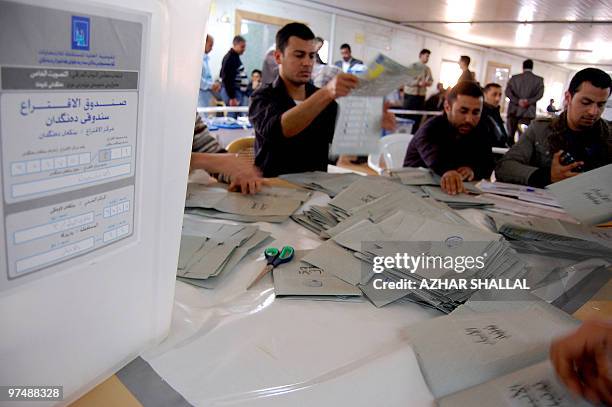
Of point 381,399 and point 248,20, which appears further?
point 248,20

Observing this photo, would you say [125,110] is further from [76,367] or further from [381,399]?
[381,399]

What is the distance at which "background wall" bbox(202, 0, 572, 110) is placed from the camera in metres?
5.85

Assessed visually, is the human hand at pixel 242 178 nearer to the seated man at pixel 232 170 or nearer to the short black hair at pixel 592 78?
the seated man at pixel 232 170

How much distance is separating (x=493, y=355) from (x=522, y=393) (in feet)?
0.22

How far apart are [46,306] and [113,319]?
93 millimetres

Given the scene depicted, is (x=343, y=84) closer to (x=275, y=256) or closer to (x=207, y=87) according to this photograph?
(x=275, y=256)

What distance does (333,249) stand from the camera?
836mm

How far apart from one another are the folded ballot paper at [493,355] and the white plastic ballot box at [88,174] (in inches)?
13.6

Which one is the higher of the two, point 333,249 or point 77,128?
point 77,128

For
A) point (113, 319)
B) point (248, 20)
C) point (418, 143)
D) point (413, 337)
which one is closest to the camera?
point (113, 319)

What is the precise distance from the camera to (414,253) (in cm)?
78

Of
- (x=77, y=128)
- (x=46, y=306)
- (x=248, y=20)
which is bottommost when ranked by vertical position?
(x=46, y=306)

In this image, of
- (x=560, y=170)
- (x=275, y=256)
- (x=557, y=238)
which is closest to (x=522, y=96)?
(x=560, y=170)

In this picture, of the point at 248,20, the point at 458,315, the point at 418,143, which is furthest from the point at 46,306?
the point at 248,20
